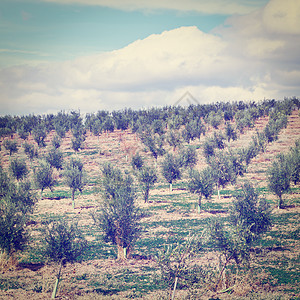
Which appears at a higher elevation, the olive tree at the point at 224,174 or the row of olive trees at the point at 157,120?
the row of olive trees at the point at 157,120

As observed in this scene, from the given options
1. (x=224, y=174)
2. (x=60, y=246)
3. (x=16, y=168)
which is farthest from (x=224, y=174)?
(x=16, y=168)

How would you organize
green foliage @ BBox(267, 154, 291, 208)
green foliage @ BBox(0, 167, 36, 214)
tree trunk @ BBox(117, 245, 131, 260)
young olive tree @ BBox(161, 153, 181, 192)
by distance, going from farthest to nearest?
young olive tree @ BBox(161, 153, 181, 192) → green foliage @ BBox(267, 154, 291, 208) → green foliage @ BBox(0, 167, 36, 214) → tree trunk @ BBox(117, 245, 131, 260)

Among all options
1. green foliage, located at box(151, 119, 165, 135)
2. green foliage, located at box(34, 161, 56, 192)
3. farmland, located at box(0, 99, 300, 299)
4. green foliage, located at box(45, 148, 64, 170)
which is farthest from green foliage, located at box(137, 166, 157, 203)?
green foliage, located at box(151, 119, 165, 135)

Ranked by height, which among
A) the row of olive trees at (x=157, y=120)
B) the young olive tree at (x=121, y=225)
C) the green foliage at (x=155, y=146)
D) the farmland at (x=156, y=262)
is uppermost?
the row of olive trees at (x=157, y=120)

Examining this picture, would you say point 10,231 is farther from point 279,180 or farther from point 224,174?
point 224,174

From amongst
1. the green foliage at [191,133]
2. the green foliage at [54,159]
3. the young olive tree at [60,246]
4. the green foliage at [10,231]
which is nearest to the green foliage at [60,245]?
the young olive tree at [60,246]

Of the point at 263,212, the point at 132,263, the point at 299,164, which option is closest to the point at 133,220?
the point at 132,263

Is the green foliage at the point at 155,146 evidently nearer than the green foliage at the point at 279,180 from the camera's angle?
No

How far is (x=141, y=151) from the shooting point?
122938 mm

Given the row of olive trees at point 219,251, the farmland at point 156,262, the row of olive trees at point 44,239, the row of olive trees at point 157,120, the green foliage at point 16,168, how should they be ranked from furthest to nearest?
the row of olive trees at point 157,120 < the green foliage at point 16,168 < the row of olive trees at point 44,239 < the farmland at point 156,262 < the row of olive trees at point 219,251

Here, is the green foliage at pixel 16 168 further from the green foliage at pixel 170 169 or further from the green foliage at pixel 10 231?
the green foliage at pixel 10 231

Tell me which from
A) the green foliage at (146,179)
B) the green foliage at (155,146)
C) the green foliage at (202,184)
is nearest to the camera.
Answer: the green foliage at (202,184)

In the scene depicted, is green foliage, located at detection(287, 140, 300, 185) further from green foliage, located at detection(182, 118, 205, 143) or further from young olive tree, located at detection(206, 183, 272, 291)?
green foliage, located at detection(182, 118, 205, 143)

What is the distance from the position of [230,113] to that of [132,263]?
13130cm
